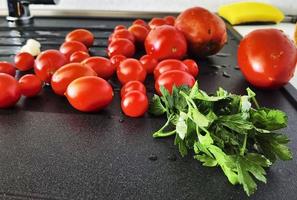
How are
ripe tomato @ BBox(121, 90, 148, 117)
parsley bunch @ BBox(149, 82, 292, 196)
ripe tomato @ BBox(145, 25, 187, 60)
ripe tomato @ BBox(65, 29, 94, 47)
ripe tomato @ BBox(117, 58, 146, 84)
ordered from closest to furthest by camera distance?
parsley bunch @ BBox(149, 82, 292, 196) < ripe tomato @ BBox(121, 90, 148, 117) < ripe tomato @ BBox(117, 58, 146, 84) < ripe tomato @ BBox(145, 25, 187, 60) < ripe tomato @ BBox(65, 29, 94, 47)

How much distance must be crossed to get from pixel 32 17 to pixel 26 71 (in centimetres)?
56

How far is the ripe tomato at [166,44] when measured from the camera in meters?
0.81

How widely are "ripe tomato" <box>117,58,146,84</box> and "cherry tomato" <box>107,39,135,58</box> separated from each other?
131 mm

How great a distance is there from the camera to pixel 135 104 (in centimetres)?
59

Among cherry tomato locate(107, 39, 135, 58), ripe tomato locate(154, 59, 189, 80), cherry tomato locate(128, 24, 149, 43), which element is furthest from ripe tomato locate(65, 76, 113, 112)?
cherry tomato locate(128, 24, 149, 43)

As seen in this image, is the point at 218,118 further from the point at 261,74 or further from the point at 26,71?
the point at 26,71

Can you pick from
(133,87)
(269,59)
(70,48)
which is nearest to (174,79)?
(133,87)

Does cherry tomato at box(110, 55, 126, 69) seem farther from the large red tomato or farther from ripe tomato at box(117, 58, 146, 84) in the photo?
the large red tomato

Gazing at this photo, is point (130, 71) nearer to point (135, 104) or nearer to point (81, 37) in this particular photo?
point (135, 104)

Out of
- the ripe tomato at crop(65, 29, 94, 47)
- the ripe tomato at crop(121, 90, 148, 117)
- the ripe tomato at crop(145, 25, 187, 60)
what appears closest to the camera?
the ripe tomato at crop(121, 90, 148, 117)

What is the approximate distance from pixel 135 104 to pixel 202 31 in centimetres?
34

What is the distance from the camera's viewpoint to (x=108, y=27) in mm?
1215

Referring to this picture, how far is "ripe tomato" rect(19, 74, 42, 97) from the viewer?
0.66 meters

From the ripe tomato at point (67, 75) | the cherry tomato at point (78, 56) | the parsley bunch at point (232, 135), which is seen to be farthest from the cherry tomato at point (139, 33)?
the parsley bunch at point (232, 135)
